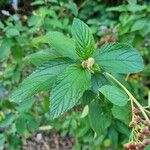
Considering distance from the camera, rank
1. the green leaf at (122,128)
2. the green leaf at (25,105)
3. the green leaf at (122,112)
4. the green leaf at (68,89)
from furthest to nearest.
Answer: the green leaf at (122,128)
the green leaf at (25,105)
the green leaf at (122,112)
the green leaf at (68,89)

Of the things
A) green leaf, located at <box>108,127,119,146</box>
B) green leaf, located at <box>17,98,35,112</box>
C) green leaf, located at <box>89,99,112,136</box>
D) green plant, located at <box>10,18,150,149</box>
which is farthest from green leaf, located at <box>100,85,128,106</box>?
green leaf, located at <box>108,127,119,146</box>

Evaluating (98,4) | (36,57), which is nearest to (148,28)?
(36,57)

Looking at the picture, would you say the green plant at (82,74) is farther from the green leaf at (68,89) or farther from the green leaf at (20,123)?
the green leaf at (20,123)

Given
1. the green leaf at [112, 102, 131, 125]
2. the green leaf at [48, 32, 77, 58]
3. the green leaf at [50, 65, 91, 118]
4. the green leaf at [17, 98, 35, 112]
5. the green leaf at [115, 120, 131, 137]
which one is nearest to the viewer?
the green leaf at [50, 65, 91, 118]

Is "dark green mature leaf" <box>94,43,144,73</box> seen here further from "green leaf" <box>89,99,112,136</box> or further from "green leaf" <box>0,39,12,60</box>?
"green leaf" <box>0,39,12,60</box>

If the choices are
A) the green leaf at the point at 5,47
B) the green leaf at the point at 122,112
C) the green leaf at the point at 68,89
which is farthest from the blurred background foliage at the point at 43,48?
the green leaf at the point at 68,89

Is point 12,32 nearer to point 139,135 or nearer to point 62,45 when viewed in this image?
point 62,45
